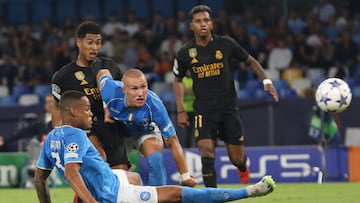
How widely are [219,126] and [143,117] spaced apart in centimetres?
255

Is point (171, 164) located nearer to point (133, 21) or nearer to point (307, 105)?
point (307, 105)

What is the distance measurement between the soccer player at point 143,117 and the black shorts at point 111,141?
4.6 inches

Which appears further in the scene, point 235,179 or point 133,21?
point 133,21

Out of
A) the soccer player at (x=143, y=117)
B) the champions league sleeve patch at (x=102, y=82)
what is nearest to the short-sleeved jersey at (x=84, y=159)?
the soccer player at (x=143, y=117)

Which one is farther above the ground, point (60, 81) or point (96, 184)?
point (60, 81)

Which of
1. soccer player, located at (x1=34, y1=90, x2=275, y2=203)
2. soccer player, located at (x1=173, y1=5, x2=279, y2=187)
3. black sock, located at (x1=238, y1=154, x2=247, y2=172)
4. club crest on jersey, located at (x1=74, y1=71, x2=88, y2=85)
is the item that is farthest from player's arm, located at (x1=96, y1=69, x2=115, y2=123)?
black sock, located at (x1=238, y1=154, x2=247, y2=172)

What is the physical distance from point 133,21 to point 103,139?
13.3 metres

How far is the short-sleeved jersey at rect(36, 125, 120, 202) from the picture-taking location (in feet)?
28.3

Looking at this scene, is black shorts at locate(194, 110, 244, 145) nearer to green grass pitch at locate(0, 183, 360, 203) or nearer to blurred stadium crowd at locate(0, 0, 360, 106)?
green grass pitch at locate(0, 183, 360, 203)

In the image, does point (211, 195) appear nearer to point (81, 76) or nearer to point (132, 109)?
point (132, 109)

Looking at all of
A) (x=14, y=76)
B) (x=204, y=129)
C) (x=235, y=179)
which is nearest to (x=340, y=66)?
(x=235, y=179)

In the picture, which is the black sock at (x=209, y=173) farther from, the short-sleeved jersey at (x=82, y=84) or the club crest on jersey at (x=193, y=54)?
the short-sleeved jersey at (x=82, y=84)

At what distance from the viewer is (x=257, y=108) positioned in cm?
1927

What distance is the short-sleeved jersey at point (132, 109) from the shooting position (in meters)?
9.92
